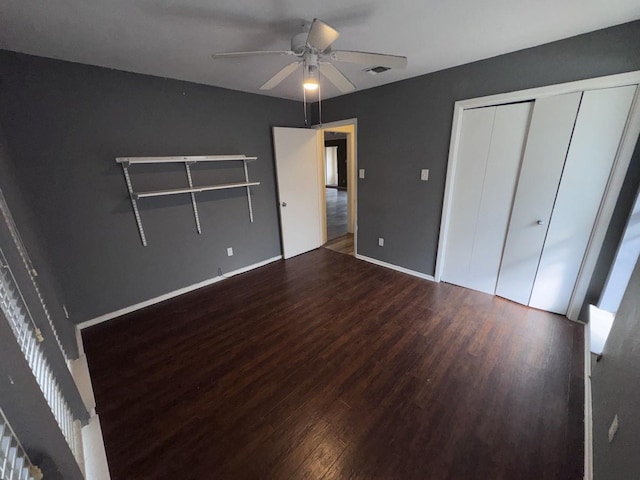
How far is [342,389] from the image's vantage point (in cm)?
175

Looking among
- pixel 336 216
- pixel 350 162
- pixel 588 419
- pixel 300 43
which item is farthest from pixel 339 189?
pixel 588 419

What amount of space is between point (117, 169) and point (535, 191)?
157 inches

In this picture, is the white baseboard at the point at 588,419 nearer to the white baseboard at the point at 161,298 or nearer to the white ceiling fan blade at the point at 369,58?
the white ceiling fan blade at the point at 369,58

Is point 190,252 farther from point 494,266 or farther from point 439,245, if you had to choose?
point 494,266

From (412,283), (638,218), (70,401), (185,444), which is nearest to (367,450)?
(185,444)

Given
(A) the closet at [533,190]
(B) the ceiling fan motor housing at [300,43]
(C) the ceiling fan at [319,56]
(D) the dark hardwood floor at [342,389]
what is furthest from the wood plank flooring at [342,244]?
(B) the ceiling fan motor housing at [300,43]

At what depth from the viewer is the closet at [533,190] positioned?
79.2 inches

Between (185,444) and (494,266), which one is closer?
(185,444)

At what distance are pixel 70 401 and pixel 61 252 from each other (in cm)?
149

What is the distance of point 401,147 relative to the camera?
310cm

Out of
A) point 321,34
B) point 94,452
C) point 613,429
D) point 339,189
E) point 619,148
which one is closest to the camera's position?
point 613,429

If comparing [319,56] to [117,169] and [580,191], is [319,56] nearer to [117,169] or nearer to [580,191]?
[117,169]

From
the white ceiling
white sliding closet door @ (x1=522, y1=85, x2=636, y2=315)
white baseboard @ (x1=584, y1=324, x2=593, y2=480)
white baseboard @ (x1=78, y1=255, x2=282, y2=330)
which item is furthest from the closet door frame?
white baseboard @ (x1=78, y1=255, x2=282, y2=330)

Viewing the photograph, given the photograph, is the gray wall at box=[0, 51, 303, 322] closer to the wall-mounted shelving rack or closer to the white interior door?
the wall-mounted shelving rack
